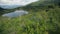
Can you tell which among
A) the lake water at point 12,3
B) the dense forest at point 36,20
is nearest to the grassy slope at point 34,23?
the dense forest at point 36,20

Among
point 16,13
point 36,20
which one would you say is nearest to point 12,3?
point 16,13

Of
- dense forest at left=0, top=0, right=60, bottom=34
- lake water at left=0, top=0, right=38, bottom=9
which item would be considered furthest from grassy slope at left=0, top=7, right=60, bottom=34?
lake water at left=0, top=0, right=38, bottom=9

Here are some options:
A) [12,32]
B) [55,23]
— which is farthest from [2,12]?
[55,23]

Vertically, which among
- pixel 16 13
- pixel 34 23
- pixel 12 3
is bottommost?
pixel 34 23

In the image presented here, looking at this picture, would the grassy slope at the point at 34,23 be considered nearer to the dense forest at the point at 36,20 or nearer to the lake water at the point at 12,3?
the dense forest at the point at 36,20

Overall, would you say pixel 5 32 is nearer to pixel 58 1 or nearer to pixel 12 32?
pixel 12 32

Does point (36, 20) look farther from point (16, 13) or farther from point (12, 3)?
point (12, 3)

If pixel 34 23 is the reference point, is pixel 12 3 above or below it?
above

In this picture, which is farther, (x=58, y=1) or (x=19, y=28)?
(x=58, y=1)
